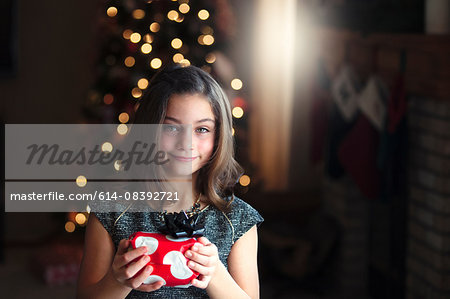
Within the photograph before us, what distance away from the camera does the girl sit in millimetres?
1228

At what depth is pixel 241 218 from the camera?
1.33 m

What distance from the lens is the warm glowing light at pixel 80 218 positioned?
12.7ft

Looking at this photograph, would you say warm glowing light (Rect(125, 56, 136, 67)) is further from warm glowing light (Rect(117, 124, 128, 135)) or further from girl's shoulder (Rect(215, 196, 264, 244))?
girl's shoulder (Rect(215, 196, 264, 244))

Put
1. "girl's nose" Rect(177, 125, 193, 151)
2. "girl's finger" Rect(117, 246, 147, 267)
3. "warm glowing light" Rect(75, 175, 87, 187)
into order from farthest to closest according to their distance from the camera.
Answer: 1. "warm glowing light" Rect(75, 175, 87, 187)
2. "girl's nose" Rect(177, 125, 193, 151)
3. "girl's finger" Rect(117, 246, 147, 267)

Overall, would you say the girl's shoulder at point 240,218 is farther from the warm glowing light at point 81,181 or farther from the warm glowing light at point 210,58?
the warm glowing light at point 81,181

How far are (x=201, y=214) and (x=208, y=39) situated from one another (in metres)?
2.31

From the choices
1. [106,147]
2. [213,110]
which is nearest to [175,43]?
[106,147]

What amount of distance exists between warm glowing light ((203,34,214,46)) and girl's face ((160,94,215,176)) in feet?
7.56

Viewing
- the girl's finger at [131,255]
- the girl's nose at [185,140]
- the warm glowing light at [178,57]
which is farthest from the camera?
the warm glowing light at [178,57]

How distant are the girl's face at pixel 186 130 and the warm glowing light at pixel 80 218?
2.75 m

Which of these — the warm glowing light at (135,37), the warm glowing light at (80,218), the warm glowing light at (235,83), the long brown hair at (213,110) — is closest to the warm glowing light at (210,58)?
the warm glowing light at (235,83)

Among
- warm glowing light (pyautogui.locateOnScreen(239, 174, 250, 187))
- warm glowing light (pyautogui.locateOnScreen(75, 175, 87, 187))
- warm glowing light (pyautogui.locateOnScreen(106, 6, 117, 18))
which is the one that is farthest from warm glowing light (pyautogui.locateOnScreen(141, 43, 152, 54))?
warm glowing light (pyautogui.locateOnScreen(239, 174, 250, 187))

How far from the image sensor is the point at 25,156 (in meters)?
4.39

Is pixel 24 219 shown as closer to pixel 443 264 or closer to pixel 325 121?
pixel 325 121
